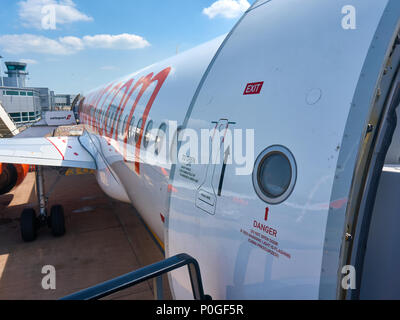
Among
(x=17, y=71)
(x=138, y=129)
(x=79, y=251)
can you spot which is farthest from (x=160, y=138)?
(x=17, y=71)

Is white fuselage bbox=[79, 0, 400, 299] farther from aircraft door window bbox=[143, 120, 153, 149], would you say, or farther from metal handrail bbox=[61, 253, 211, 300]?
aircraft door window bbox=[143, 120, 153, 149]

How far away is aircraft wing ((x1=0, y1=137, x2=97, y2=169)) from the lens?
7.43 metres

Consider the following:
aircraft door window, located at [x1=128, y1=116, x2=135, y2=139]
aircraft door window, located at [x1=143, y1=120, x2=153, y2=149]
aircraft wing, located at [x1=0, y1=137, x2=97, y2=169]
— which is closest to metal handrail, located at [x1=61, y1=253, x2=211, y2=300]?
aircraft door window, located at [x1=143, y1=120, x2=153, y2=149]

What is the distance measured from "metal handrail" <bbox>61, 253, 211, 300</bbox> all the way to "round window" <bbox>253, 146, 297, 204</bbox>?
2.68ft

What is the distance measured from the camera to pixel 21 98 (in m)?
40.2

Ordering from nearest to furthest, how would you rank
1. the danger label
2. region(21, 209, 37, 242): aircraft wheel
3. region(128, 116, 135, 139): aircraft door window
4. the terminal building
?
the danger label
region(128, 116, 135, 139): aircraft door window
region(21, 209, 37, 242): aircraft wheel
the terminal building

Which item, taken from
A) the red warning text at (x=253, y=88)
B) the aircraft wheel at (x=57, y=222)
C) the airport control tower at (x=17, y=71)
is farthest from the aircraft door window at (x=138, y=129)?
the airport control tower at (x=17, y=71)

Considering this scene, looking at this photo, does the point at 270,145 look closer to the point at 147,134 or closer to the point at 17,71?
the point at 147,134

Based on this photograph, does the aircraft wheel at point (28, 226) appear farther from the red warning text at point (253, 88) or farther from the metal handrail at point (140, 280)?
the red warning text at point (253, 88)

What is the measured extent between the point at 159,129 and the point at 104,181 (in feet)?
12.4

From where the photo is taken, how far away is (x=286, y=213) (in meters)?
2.15

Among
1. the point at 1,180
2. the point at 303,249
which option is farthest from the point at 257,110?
the point at 1,180

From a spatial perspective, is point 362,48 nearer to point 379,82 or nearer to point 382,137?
point 379,82

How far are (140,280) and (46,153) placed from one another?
22.7ft
